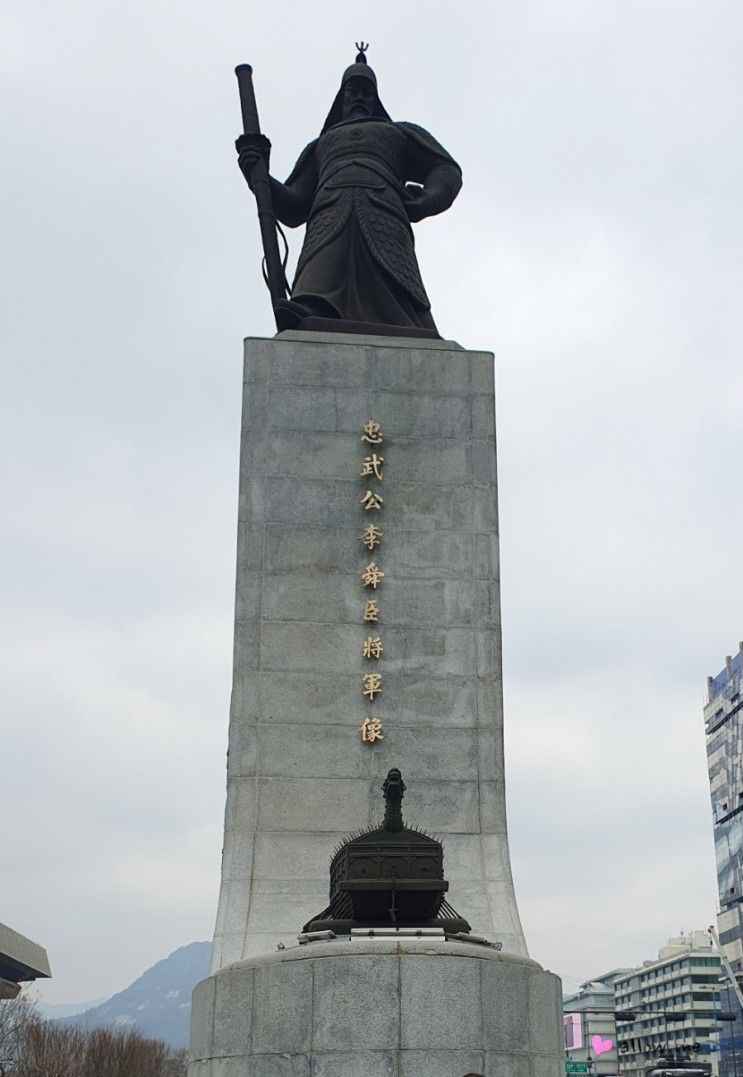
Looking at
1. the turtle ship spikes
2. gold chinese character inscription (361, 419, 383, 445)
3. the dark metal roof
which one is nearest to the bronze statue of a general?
gold chinese character inscription (361, 419, 383, 445)

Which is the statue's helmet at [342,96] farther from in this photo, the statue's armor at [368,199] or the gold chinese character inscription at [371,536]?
the gold chinese character inscription at [371,536]

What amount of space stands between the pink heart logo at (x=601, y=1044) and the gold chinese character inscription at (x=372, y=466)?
259ft

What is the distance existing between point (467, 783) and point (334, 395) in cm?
457

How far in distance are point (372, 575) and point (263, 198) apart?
551cm

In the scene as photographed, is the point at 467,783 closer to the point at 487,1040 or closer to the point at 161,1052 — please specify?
the point at 487,1040

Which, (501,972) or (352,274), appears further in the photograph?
(352,274)

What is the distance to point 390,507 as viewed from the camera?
46.6ft

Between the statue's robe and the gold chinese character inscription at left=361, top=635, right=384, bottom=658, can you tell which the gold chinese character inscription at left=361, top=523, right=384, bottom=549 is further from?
the statue's robe

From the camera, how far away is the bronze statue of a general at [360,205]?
51.0 feet

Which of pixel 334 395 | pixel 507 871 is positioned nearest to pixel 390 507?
pixel 334 395

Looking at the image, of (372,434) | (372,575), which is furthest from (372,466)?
(372,575)

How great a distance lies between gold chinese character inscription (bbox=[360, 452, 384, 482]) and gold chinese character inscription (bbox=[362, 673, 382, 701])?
88.6 inches

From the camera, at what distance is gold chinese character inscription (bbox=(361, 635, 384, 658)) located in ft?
44.5

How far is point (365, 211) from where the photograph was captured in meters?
16.0
